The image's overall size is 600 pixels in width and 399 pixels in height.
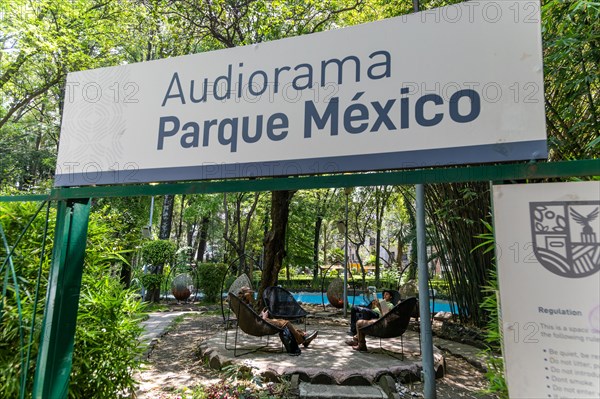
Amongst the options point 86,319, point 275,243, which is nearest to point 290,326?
point 275,243

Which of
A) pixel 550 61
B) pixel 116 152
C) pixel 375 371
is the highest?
pixel 550 61

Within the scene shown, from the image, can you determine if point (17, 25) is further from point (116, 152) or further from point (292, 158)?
point (292, 158)

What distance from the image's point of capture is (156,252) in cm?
1201

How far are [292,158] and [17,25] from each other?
889 centimetres

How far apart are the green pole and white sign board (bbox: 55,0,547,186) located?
0.20 meters

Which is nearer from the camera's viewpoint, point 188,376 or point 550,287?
point 550,287

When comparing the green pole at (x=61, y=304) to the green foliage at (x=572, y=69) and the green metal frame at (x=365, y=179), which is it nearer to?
the green metal frame at (x=365, y=179)

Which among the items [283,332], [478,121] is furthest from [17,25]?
[478,121]

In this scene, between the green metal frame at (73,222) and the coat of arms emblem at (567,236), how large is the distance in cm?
24

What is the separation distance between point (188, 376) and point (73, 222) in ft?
11.1

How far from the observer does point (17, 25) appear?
24.8 ft

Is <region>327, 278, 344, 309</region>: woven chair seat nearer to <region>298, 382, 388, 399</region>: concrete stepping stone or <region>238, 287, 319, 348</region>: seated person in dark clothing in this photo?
<region>238, 287, 319, 348</region>: seated person in dark clothing

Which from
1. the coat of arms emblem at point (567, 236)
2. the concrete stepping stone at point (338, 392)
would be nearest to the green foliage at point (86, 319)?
the concrete stepping stone at point (338, 392)

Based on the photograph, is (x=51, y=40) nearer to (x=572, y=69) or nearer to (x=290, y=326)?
(x=290, y=326)
